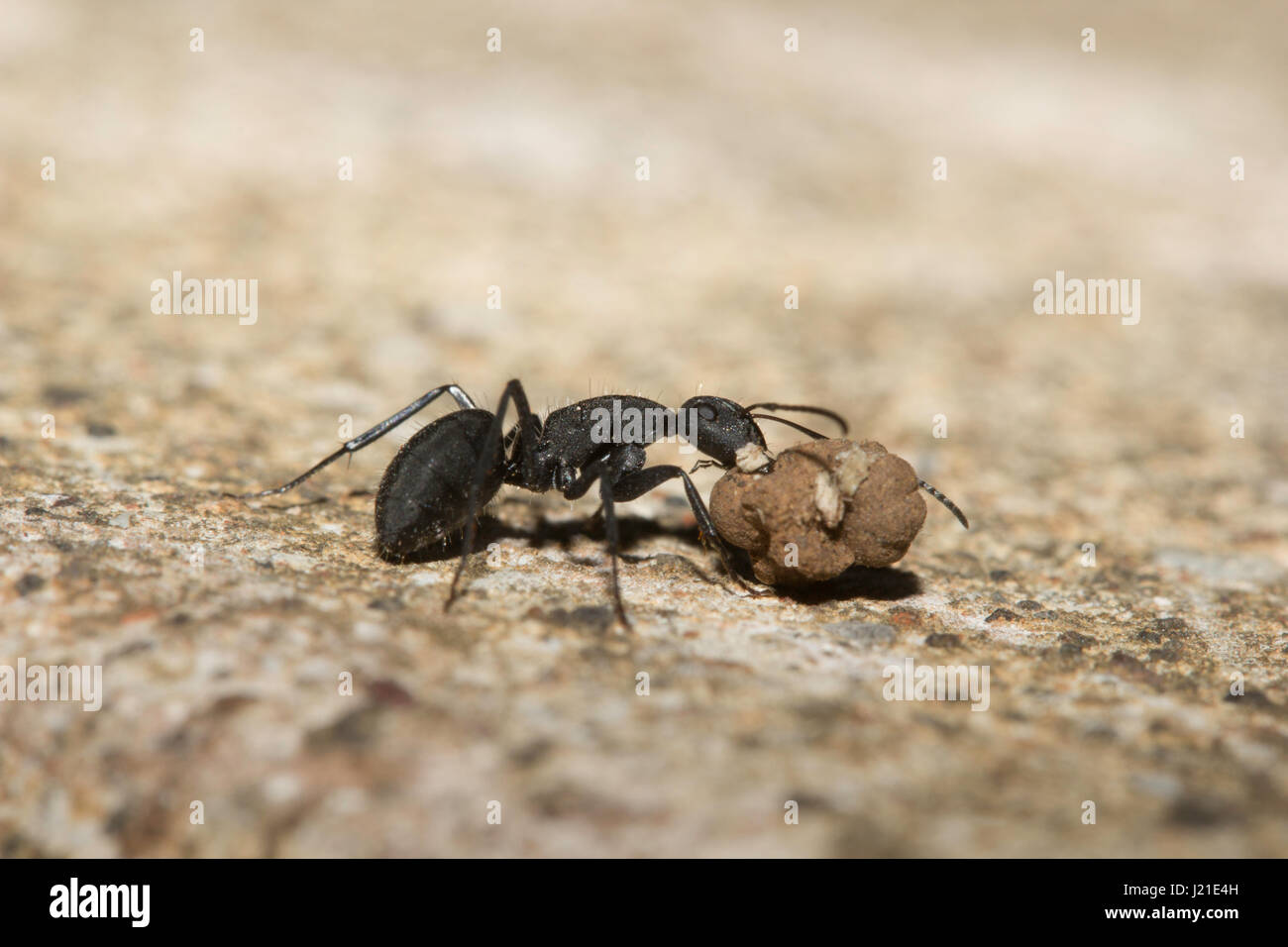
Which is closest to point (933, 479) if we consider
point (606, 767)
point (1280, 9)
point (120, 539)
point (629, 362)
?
point (629, 362)

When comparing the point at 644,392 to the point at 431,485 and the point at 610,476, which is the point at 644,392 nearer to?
the point at 610,476

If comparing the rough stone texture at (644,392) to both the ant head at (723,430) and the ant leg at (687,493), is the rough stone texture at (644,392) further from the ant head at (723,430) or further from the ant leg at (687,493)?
the ant head at (723,430)

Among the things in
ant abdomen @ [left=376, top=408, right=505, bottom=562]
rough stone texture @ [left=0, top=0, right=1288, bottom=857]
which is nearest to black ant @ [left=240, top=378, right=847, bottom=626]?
ant abdomen @ [left=376, top=408, right=505, bottom=562]

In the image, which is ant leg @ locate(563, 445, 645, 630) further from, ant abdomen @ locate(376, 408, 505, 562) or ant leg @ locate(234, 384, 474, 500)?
ant leg @ locate(234, 384, 474, 500)

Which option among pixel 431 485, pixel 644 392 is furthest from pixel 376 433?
→ pixel 644 392

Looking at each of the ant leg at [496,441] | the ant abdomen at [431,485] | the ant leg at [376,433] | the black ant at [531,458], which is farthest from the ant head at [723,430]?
the ant leg at [376,433]
